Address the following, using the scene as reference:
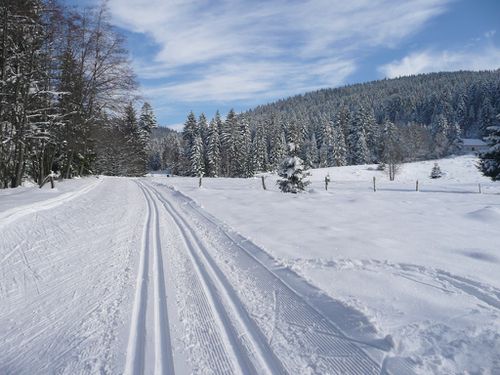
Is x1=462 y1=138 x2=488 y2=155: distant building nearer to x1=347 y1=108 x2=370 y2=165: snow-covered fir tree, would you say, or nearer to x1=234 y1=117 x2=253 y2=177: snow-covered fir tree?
x1=347 y1=108 x2=370 y2=165: snow-covered fir tree

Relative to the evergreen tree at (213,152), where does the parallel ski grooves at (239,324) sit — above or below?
below

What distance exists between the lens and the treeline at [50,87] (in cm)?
1405

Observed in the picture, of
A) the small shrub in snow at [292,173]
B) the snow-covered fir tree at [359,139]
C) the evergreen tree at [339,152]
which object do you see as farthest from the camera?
the evergreen tree at [339,152]

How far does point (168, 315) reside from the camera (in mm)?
4070

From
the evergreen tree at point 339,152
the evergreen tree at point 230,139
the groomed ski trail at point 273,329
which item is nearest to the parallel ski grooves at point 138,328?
the groomed ski trail at point 273,329

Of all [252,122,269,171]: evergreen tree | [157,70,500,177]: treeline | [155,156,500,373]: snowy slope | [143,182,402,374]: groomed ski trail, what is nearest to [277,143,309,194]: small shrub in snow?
[157,70,500,177]: treeline

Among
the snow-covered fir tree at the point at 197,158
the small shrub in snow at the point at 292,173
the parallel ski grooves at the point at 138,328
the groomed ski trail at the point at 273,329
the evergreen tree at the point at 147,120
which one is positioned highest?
the evergreen tree at the point at 147,120

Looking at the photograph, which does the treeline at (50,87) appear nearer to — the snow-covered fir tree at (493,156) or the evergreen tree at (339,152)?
the snow-covered fir tree at (493,156)

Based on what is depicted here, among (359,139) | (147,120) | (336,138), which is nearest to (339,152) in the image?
(336,138)

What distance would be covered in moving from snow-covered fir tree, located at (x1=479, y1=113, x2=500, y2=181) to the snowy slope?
50.5ft

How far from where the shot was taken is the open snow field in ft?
10.5

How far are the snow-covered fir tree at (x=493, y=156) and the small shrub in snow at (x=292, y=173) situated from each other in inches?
584

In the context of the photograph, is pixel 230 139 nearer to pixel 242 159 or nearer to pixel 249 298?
pixel 242 159

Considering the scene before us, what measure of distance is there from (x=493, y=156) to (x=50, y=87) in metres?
29.8
